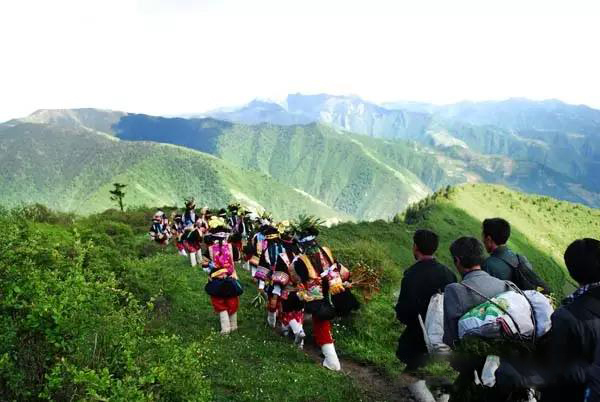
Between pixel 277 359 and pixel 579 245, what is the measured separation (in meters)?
6.41

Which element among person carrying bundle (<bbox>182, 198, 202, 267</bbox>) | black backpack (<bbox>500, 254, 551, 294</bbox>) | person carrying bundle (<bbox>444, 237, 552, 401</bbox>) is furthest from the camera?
person carrying bundle (<bbox>182, 198, 202, 267</bbox>)

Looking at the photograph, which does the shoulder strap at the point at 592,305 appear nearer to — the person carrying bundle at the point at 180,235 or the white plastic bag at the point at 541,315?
the white plastic bag at the point at 541,315

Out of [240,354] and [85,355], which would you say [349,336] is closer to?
[240,354]

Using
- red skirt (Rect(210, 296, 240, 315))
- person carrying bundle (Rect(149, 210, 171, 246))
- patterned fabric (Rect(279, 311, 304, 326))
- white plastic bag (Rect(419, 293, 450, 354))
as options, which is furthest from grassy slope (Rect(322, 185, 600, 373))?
person carrying bundle (Rect(149, 210, 171, 246))

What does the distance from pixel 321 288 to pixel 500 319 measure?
5308mm

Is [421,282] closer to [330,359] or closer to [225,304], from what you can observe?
[330,359]

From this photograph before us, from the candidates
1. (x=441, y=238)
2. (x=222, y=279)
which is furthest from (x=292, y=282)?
(x=441, y=238)

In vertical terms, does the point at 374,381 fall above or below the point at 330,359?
below

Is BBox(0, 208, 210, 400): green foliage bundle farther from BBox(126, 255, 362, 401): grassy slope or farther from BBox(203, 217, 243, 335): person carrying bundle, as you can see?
BBox(203, 217, 243, 335): person carrying bundle

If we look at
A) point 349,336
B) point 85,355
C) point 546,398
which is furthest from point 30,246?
point 349,336

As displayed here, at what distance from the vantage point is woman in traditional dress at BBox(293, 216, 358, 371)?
918 centimetres

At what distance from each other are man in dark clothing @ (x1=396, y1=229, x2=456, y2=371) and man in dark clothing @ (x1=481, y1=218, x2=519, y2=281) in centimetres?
56

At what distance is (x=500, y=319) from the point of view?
4.22 m

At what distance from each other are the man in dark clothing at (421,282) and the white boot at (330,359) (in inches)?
90.8
